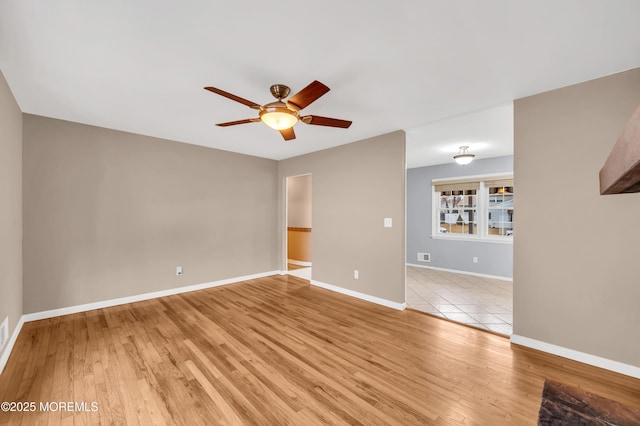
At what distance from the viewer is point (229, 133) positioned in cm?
379

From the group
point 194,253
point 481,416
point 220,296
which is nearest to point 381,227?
point 481,416

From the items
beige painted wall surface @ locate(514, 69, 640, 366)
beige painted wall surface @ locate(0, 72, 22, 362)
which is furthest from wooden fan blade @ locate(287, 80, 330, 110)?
beige painted wall surface @ locate(0, 72, 22, 362)

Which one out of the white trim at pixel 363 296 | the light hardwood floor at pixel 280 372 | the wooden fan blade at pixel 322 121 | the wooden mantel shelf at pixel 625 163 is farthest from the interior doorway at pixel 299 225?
the wooden mantel shelf at pixel 625 163

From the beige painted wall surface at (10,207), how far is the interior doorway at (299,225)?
14.5ft

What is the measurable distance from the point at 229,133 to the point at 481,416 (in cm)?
397

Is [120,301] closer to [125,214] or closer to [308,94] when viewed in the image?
[125,214]

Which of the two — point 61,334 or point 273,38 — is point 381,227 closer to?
point 273,38

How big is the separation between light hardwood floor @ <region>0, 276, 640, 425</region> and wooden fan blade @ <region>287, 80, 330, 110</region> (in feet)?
7.26

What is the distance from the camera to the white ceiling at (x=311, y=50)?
1610 mm

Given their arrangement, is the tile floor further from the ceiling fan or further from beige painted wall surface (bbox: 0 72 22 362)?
beige painted wall surface (bbox: 0 72 22 362)

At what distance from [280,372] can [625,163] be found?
2.40 meters

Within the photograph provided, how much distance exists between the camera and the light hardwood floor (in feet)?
5.78

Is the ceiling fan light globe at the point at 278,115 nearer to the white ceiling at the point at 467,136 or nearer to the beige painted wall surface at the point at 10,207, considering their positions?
the white ceiling at the point at 467,136

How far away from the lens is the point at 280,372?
218 cm
